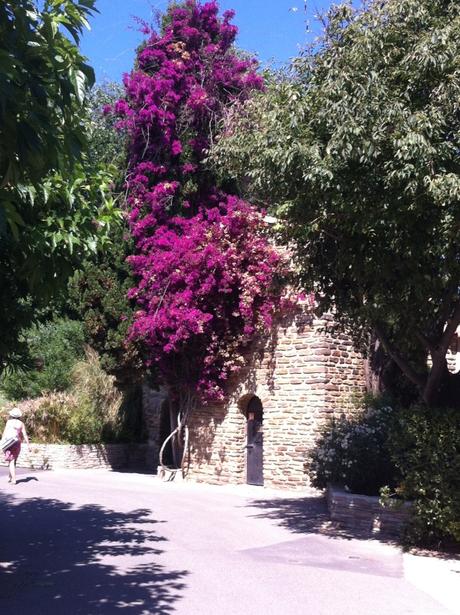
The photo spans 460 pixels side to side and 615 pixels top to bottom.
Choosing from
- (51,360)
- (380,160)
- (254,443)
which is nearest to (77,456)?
(51,360)

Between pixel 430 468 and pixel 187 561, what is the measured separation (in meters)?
3.24

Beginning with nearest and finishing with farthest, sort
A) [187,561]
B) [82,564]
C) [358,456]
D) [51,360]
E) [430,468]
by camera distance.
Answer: [82,564], [187,561], [430,468], [358,456], [51,360]

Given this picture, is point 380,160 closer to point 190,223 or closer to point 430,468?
point 430,468

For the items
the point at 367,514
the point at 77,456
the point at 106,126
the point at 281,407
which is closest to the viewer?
the point at 367,514

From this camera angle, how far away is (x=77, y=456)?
64.1ft

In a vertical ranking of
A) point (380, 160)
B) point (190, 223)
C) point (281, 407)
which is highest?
point (190, 223)

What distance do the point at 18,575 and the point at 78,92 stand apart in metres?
5.27

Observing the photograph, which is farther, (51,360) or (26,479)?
(51,360)

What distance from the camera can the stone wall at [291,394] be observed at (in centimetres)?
1473

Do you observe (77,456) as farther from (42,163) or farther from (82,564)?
(42,163)

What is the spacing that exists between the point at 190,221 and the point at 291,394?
4914mm

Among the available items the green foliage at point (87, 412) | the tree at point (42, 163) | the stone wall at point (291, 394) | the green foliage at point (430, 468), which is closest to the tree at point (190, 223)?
the stone wall at point (291, 394)

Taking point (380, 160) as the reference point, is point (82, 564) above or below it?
below

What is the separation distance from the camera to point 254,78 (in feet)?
58.7
